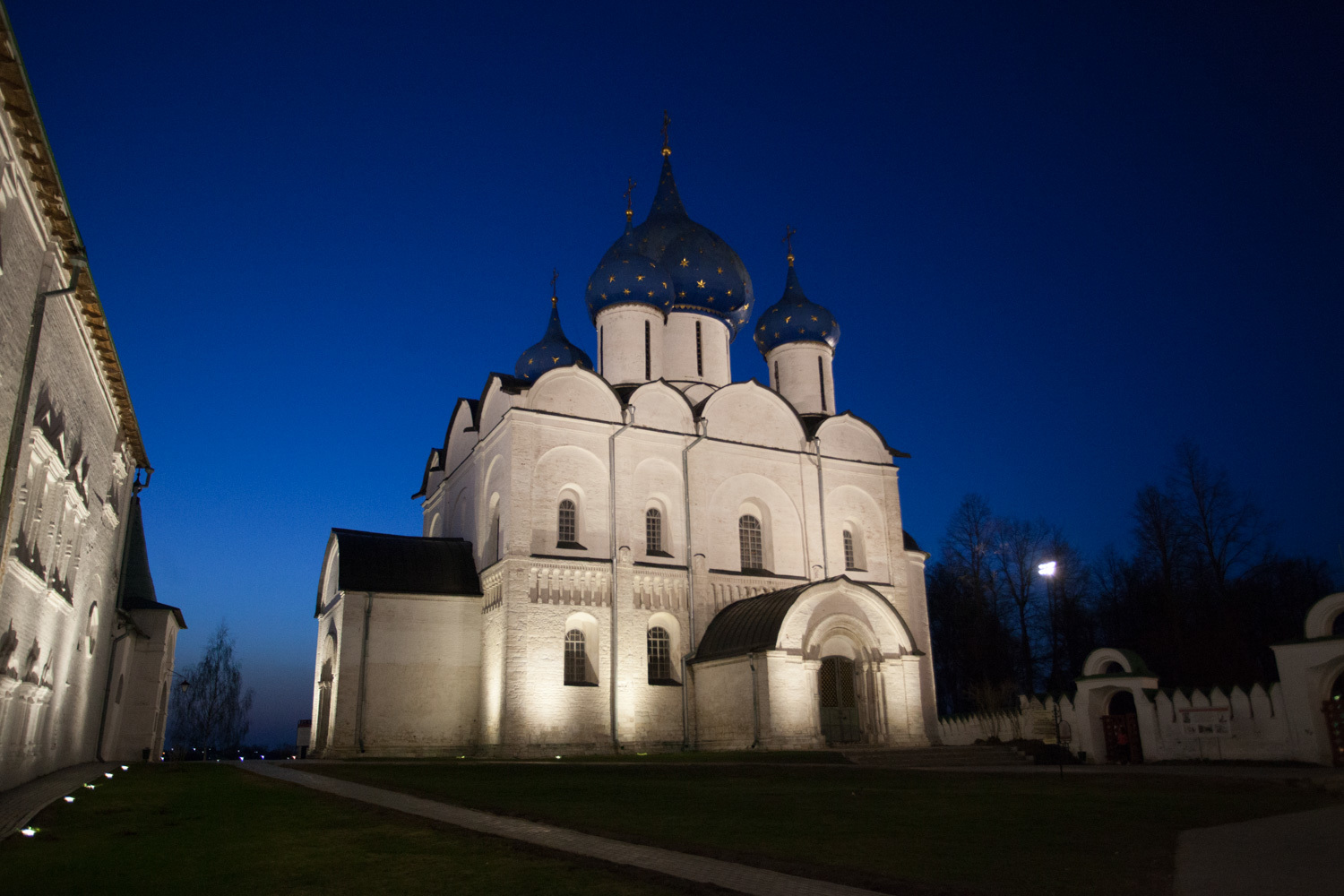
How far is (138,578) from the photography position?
874 inches

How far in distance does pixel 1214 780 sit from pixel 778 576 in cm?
1253

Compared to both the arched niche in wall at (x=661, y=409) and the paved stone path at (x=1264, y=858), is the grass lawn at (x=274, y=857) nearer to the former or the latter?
the paved stone path at (x=1264, y=858)

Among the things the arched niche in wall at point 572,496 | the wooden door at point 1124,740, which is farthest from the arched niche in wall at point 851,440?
the wooden door at point 1124,740

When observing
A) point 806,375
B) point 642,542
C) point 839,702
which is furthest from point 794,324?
point 839,702

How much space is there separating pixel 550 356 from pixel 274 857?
22286 mm

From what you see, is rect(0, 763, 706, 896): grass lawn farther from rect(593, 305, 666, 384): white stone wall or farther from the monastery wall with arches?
rect(593, 305, 666, 384): white stone wall

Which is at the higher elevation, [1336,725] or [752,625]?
[752,625]

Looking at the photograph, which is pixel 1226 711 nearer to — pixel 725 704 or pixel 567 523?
pixel 725 704

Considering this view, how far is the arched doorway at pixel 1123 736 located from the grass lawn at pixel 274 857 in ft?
49.2

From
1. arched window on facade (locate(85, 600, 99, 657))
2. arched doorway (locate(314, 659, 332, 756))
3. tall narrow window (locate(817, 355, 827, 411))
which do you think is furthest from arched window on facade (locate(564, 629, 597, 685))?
tall narrow window (locate(817, 355, 827, 411))

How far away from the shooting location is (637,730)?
2145 centimetres

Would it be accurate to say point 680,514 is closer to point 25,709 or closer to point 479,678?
point 479,678

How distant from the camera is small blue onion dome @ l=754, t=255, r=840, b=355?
96.0ft

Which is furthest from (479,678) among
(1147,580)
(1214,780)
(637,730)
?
(1147,580)
